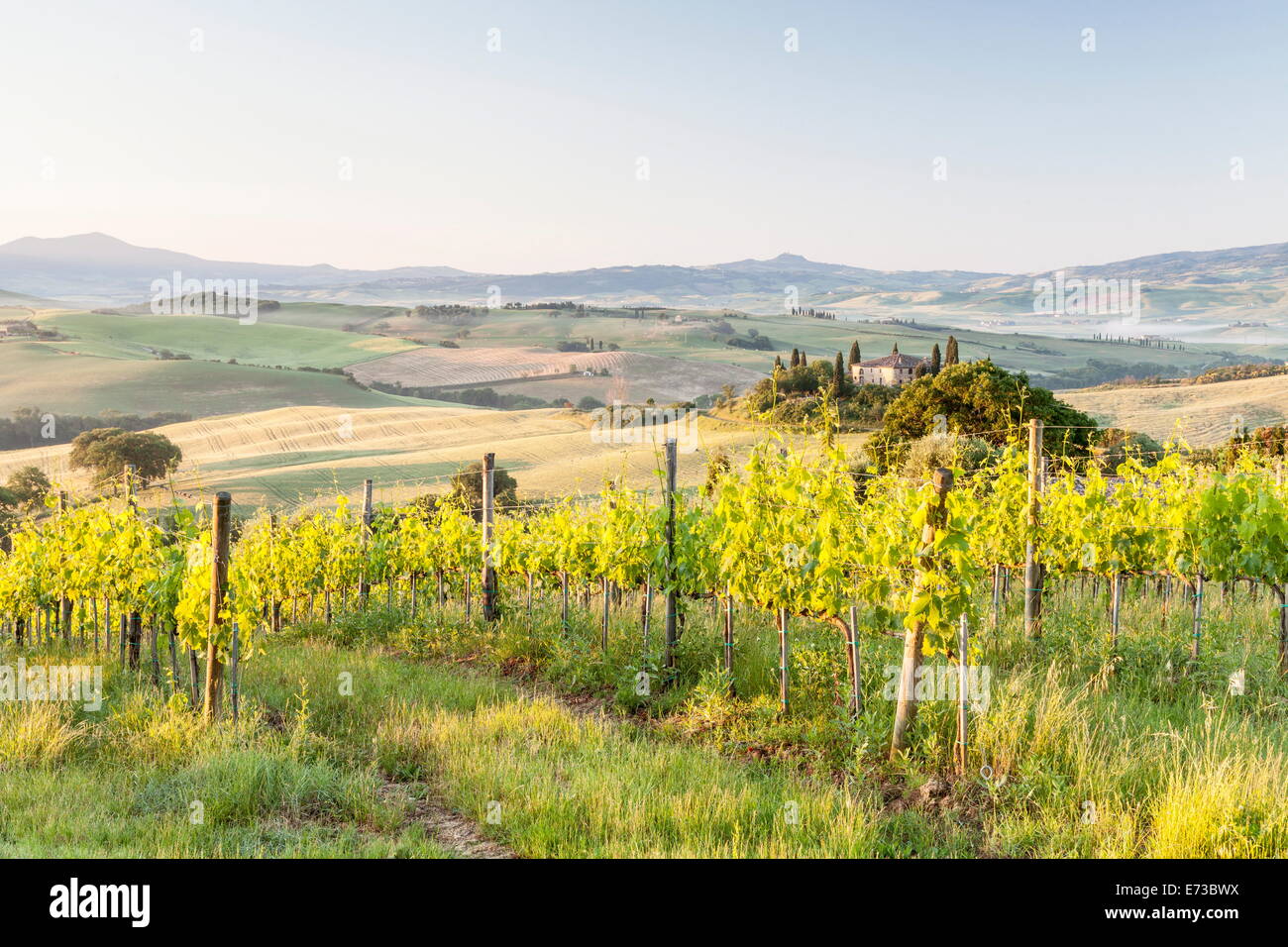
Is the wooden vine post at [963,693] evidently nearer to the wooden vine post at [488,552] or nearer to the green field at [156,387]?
the wooden vine post at [488,552]

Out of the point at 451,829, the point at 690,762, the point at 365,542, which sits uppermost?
the point at 365,542

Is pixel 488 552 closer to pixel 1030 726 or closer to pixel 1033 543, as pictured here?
pixel 1033 543

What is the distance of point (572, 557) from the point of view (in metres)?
9.90

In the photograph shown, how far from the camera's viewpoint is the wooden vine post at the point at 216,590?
23.4 ft

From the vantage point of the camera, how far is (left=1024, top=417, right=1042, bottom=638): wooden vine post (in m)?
9.13

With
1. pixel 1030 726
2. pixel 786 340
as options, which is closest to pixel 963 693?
pixel 1030 726

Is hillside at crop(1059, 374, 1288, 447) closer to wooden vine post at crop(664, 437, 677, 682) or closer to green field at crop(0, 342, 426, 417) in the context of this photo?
wooden vine post at crop(664, 437, 677, 682)

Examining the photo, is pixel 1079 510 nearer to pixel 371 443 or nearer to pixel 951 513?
pixel 951 513

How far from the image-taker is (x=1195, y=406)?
5841cm

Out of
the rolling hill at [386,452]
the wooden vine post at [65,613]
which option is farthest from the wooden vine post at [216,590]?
the rolling hill at [386,452]

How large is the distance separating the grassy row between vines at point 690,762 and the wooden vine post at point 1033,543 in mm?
292

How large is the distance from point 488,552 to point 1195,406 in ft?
198

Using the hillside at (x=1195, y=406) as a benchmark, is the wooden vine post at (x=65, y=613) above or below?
below

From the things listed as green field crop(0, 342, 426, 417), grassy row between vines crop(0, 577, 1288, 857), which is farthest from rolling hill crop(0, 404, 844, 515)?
grassy row between vines crop(0, 577, 1288, 857)
